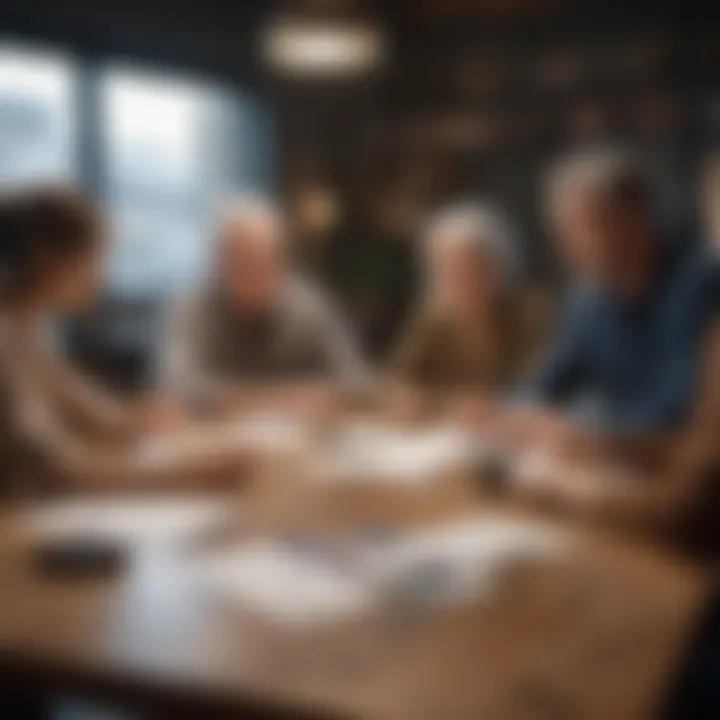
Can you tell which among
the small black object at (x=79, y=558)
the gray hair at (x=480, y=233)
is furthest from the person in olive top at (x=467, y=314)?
the small black object at (x=79, y=558)

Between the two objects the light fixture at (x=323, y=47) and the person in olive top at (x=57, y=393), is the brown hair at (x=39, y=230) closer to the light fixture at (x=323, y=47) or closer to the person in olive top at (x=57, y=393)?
the person in olive top at (x=57, y=393)

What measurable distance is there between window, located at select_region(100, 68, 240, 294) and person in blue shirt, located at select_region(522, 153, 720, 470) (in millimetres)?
327

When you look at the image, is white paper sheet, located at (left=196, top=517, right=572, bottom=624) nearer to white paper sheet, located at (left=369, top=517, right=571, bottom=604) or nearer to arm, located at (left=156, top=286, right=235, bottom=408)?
white paper sheet, located at (left=369, top=517, right=571, bottom=604)

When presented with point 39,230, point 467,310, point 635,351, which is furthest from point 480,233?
point 39,230

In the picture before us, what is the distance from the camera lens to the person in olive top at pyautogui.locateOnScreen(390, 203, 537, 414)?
1.09 meters

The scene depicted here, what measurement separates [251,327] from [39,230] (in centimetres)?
23

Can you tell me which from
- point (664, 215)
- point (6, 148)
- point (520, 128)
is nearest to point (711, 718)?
point (664, 215)

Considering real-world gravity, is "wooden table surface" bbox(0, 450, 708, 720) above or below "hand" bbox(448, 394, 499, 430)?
below

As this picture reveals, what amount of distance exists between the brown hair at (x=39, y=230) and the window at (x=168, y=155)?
0.16ft

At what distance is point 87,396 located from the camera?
Result: 1.17m

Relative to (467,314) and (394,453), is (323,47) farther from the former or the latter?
(394,453)

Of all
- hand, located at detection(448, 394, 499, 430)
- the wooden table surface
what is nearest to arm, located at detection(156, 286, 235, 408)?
Result: the wooden table surface

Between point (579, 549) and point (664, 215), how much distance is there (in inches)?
12.8

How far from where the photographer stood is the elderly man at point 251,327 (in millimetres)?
1136
